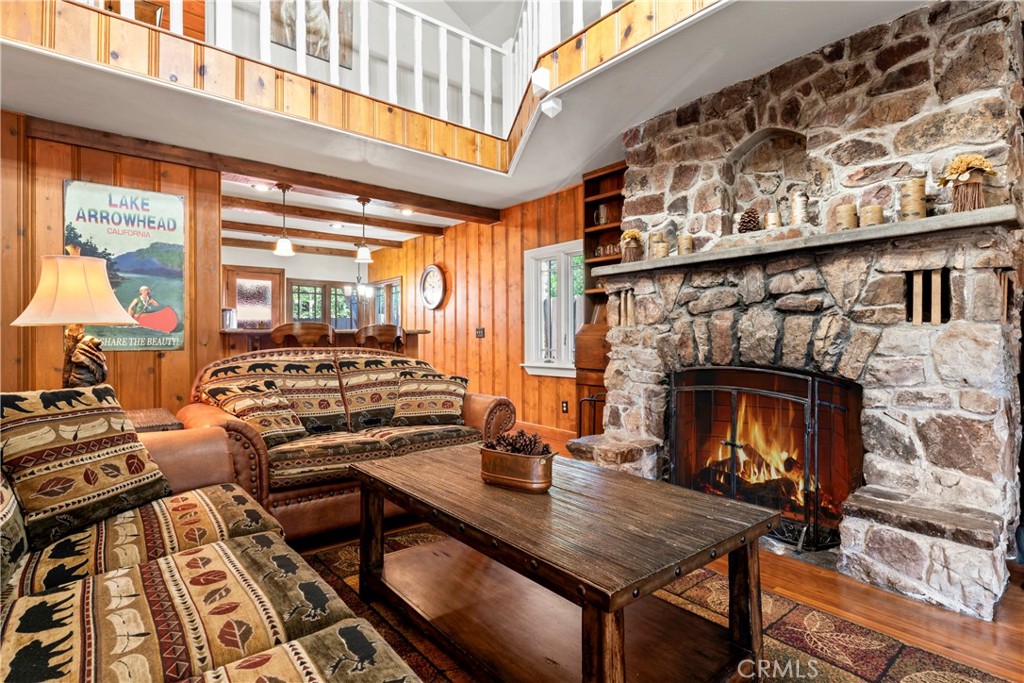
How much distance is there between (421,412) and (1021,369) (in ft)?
10.2

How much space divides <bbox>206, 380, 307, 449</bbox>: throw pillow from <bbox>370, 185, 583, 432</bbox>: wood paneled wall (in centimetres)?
284

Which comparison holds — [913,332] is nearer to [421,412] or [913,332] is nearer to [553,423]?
[421,412]

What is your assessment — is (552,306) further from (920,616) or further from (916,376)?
(920,616)

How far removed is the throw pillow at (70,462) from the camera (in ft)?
4.86

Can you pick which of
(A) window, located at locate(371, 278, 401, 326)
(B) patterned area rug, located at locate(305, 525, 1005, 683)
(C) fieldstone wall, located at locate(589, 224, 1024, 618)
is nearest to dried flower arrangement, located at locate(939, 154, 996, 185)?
(C) fieldstone wall, located at locate(589, 224, 1024, 618)

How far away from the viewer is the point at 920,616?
1856 millimetres

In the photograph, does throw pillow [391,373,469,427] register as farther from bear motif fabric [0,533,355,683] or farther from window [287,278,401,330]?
window [287,278,401,330]

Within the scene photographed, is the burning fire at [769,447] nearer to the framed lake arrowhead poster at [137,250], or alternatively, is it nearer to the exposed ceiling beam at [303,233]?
the framed lake arrowhead poster at [137,250]

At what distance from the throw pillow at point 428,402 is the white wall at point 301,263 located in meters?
6.02

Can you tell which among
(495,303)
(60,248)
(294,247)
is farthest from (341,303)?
(60,248)

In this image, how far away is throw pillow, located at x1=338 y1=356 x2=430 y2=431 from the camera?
10.3 feet

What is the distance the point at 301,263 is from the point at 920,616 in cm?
892

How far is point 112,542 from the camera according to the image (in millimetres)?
1443

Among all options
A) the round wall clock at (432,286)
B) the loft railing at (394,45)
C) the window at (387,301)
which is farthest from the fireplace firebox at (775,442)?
the window at (387,301)
